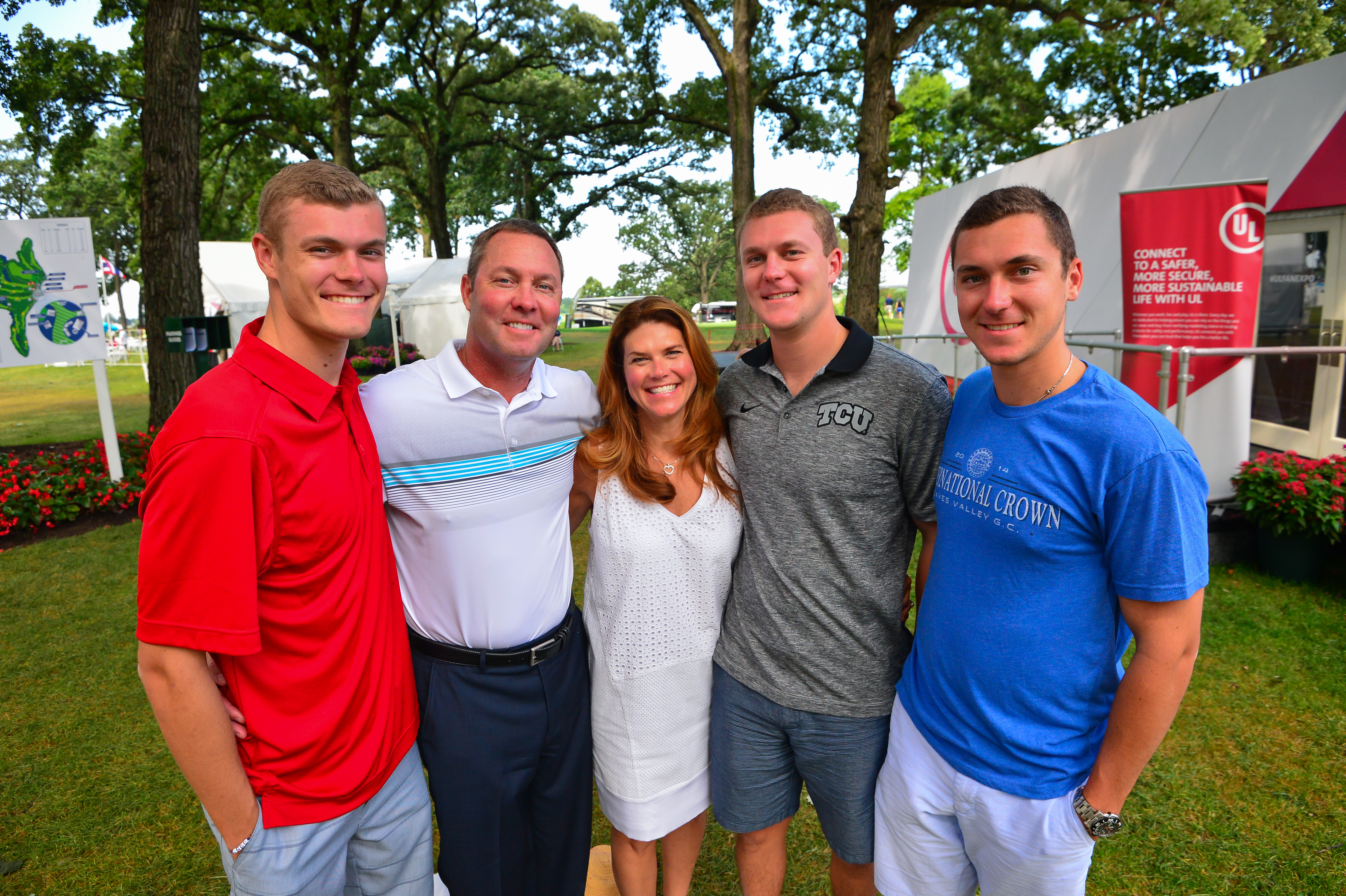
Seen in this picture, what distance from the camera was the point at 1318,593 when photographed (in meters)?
5.22

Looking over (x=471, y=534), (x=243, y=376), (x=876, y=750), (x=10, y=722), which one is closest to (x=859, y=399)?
(x=876, y=750)

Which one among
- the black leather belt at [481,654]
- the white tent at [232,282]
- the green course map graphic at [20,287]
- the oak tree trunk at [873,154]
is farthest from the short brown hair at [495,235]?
the white tent at [232,282]

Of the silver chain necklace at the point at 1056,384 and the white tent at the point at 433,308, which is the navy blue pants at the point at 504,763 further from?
the white tent at the point at 433,308

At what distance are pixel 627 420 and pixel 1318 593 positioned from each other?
223 inches

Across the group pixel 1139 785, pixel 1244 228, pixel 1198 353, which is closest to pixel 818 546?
pixel 1139 785

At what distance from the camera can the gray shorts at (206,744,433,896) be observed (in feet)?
5.59

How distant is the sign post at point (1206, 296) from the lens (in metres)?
5.65

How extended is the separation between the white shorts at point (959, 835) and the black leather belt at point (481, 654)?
1133 millimetres

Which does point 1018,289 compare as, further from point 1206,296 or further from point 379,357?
point 379,357

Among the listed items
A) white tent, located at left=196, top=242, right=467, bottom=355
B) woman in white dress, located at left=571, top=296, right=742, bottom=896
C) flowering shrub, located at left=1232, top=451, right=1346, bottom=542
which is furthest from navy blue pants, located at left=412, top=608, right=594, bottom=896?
white tent, located at left=196, top=242, right=467, bottom=355

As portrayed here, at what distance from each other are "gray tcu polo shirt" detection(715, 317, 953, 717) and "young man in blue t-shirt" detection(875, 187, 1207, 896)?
0.24m

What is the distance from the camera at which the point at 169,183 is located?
802cm

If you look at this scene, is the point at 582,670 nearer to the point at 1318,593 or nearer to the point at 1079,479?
the point at 1079,479

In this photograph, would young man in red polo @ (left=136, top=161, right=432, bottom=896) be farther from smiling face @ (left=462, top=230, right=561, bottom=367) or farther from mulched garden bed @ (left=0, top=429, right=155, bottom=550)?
mulched garden bed @ (left=0, top=429, right=155, bottom=550)
